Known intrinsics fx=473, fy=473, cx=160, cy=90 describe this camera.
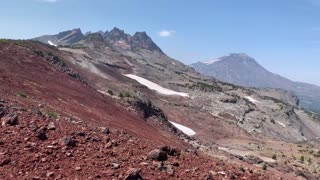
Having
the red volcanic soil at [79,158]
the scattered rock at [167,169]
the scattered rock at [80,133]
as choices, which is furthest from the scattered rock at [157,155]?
the scattered rock at [80,133]

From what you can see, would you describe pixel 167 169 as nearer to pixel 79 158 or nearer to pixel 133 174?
pixel 133 174

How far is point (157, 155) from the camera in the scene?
14.8 meters

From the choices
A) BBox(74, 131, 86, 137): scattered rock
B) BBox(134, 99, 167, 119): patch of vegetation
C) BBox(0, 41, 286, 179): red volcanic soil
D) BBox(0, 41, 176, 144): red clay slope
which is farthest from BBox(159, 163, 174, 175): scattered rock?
BBox(134, 99, 167, 119): patch of vegetation

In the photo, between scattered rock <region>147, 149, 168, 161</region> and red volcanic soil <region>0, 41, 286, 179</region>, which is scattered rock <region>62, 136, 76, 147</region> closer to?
red volcanic soil <region>0, 41, 286, 179</region>

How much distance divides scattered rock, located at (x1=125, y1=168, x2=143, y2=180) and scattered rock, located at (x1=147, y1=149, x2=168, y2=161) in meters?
1.43

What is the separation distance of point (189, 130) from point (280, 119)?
167 feet

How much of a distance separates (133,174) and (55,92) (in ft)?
89.5

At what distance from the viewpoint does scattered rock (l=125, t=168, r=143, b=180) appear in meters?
13.2

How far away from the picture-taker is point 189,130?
70188 mm

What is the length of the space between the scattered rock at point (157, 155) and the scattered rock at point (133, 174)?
1433 mm

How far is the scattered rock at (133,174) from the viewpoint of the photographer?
13156 mm

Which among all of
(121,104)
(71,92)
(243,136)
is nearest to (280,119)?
(243,136)

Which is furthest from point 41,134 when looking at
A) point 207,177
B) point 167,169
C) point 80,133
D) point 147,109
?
point 147,109

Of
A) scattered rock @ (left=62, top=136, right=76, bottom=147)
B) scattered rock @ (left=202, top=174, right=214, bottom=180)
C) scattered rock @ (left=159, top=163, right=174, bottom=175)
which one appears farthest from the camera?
scattered rock @ (left=62, top=136, right=76, bottom=147)
